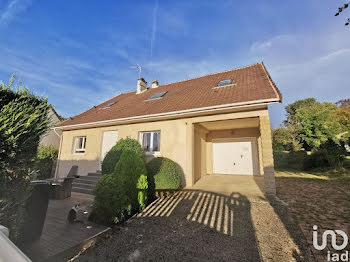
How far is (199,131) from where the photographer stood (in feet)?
33.1

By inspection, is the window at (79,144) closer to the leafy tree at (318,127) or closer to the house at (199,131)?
the house at (199,131)

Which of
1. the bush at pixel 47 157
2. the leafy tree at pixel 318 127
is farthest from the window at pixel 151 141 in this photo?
the leafy tree at pixel 318 127

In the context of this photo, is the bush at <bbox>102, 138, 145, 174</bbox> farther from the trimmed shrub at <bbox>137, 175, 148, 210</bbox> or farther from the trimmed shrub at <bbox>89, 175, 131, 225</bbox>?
the trimmed shrub at <bbox>89, 175, 131, 225</bbox>

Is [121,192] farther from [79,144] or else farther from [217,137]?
[79,144]

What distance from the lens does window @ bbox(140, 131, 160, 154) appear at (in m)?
9.06

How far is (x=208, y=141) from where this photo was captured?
1212 centimetres

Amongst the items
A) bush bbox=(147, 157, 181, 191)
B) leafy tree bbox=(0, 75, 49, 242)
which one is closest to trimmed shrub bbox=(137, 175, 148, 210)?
bush bbox=(147, 157, 181, 191)

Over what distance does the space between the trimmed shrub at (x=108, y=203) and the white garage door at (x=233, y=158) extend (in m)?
8.67

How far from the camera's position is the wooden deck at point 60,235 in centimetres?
286

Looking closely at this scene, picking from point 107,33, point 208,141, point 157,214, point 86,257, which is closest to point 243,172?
point 208,141

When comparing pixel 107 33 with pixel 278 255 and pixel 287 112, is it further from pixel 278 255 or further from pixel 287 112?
pixel 287 112

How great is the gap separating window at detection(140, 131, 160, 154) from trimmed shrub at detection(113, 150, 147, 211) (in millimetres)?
3545

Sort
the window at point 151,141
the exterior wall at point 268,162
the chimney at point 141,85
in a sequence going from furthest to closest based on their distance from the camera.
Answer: the chimney at point 141,85
the window at point 151,141
the exterior wall at point 268,162

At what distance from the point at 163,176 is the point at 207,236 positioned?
11.6 feet
